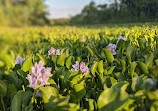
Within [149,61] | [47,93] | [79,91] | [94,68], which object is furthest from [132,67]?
[47,93]

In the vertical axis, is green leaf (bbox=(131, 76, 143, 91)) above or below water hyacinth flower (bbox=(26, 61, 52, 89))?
below

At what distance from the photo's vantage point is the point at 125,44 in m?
1.33

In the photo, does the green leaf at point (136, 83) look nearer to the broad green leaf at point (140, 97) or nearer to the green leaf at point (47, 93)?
the broad green leaf at point (140, 97)

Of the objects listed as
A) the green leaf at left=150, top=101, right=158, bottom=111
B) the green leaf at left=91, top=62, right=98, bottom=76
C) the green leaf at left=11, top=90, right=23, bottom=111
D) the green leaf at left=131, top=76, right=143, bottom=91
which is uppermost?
the green leaf at left=91, top=62, right=98, bottom=76

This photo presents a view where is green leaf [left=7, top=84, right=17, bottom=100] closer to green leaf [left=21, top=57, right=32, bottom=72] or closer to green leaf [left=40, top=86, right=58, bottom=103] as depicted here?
green leaf [left=21, top=57, right=32, bottom=72]

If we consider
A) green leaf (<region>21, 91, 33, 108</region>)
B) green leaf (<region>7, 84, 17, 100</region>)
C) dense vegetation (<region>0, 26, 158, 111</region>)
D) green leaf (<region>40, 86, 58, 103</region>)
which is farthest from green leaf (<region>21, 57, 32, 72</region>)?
green leaf (<region>40, 86, 58, 103</region>)

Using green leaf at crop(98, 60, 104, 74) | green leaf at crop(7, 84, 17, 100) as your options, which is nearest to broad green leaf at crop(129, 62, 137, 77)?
green leaf at crop(98, 60, 104, 74)

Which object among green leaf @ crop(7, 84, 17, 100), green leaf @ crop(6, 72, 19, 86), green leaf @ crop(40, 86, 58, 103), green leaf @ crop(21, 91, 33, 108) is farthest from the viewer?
green leaf @ crop(6, 72, 19, 86)

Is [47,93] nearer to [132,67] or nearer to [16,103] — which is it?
[16,103]

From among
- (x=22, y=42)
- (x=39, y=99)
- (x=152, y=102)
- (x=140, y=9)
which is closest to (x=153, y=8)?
(x=140, y=9)

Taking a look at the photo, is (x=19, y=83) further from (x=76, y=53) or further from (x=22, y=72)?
(x=76, y=53)

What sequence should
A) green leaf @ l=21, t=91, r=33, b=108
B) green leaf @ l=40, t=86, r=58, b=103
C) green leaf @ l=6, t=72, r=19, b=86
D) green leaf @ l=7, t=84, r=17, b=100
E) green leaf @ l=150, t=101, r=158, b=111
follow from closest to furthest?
1. green leaf @ l=150, t=101, r=158, b=111
2. green leaf @ l=40, t=86, r=58, b=103
3. green leaf @ l=21, t=91, r=33, b=108
4. green leaf @ l=7, t=84, r=17, b=100
5. green leaf @ l=6, t=72, r=19, b=86

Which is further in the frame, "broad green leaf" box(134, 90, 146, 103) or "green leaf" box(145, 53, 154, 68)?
"green leaf" box(145, 53, 154, 68)

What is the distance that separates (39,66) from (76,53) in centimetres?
99
